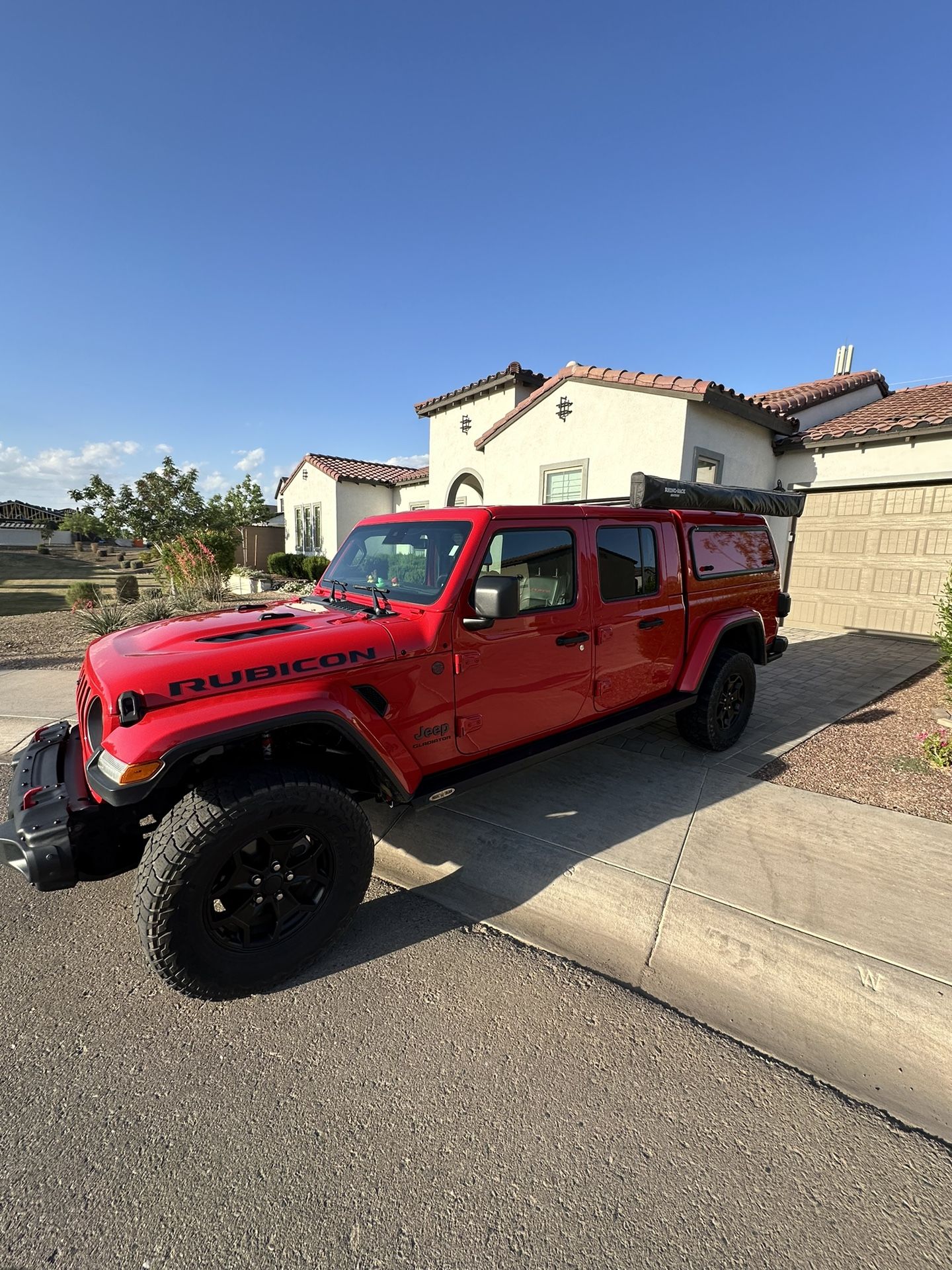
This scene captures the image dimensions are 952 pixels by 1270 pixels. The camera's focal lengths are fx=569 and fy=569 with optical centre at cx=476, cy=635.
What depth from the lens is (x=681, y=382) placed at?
348 inches

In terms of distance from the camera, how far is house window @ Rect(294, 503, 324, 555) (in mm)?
20984

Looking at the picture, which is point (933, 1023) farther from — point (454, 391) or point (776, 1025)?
point (454, 391)

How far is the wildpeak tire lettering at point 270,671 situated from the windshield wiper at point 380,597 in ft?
1.42

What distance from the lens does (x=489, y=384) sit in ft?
42.8

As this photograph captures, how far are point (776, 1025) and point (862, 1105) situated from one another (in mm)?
335

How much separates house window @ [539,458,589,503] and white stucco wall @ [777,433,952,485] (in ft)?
12.0

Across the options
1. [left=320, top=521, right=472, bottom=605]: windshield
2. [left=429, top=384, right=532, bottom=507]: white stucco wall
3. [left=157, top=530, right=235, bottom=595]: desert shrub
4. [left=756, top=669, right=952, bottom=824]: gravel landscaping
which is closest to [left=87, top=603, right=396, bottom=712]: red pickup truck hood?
[left=320, top=521, right=472, bottom=605]: windshield

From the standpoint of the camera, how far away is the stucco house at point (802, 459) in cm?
898

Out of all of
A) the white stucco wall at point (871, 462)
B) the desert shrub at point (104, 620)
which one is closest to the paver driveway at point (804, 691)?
the white stucco wall at point (871, 462)

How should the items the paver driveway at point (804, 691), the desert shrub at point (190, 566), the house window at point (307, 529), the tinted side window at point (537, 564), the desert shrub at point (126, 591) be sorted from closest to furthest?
the tinted side window at point (537, 564) < the paver driveway at point (804, 691) < the desert shrub at point (190, 566) < the desert shrub at point (126, 591) < the house window at point (307, 529)

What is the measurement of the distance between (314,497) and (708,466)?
1528 centimetres

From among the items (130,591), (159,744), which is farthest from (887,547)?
(130,591)

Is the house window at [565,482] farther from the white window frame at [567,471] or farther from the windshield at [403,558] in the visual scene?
the windshield at [403,558]

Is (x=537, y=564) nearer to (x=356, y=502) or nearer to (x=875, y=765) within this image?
(x=875, y=765)
